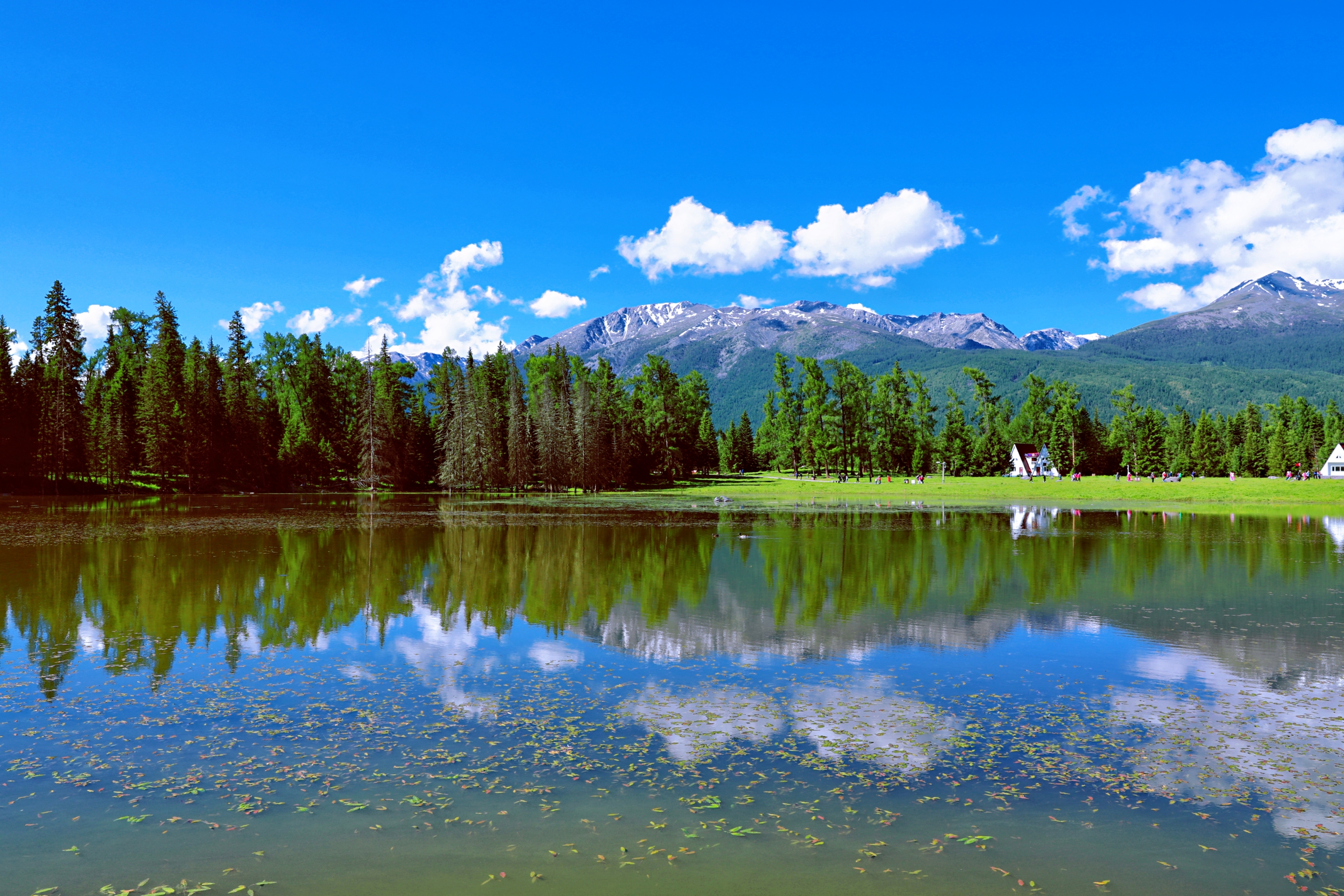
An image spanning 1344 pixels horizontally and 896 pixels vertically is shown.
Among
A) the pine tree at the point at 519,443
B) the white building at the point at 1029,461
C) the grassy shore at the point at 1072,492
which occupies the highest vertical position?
the pine tree at the point at 519,443

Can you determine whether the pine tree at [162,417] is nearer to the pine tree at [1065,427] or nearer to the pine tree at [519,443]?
the pine tree at [519,443]

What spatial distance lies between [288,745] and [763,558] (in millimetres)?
22933

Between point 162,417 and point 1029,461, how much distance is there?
12134cm

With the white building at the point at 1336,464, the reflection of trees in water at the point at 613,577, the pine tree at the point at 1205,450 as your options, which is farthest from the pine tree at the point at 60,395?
the white building at the point at 1336,464

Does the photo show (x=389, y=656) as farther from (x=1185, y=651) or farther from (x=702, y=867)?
(x=1185, y=651)

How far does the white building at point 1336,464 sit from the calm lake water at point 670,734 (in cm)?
12720

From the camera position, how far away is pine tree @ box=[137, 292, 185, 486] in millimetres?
85125

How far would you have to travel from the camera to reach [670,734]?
452 inches

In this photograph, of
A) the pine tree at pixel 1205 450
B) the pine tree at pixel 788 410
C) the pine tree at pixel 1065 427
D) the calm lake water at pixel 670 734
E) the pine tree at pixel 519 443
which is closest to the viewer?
the calm lake water at pixel 670 734

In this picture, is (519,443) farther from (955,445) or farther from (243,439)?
(955,445)

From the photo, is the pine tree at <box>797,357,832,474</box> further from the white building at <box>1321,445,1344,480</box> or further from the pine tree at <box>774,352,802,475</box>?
the white building at <box>1321,445,1344,480</box>

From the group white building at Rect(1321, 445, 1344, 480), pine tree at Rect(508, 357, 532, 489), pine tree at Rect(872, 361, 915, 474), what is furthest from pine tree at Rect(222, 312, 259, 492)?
white building at Rect(1321, 445, 1344, 480)

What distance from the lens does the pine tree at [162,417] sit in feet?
279

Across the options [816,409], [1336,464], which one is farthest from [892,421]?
[1336,464]
